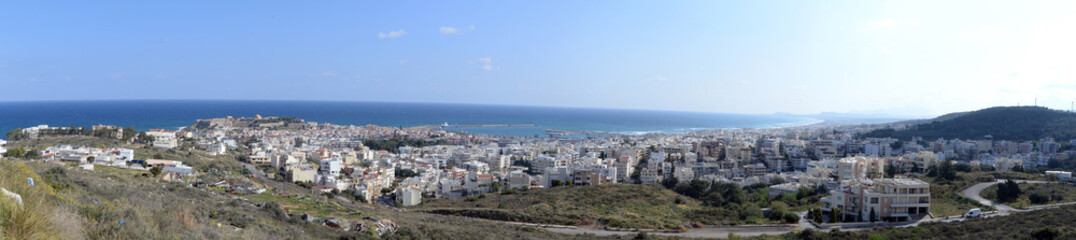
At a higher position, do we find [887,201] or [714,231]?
[887,201]

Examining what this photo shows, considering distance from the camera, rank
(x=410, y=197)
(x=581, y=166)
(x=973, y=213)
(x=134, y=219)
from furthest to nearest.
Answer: (x=581, y=166)
(x=410, y=197)
(x=973, y=213)
(x=134, y=219)

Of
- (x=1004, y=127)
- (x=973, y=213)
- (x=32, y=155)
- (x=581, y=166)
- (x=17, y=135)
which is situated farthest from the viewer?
(x=1004, y=127)

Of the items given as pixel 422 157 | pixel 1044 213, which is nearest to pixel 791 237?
pixel 1044 213

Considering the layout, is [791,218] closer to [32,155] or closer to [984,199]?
[984,199]

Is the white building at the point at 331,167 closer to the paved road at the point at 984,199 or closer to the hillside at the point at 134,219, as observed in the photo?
the hillside at the point at 134,219

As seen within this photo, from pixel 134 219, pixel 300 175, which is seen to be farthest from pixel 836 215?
pixel 300 175

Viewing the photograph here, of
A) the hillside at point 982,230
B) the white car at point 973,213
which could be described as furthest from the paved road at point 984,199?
the hillside at point 982,230

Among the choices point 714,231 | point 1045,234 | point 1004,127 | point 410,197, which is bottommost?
point 410,197

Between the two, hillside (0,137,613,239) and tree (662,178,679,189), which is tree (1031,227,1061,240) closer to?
hillside (0,137,613,239)
